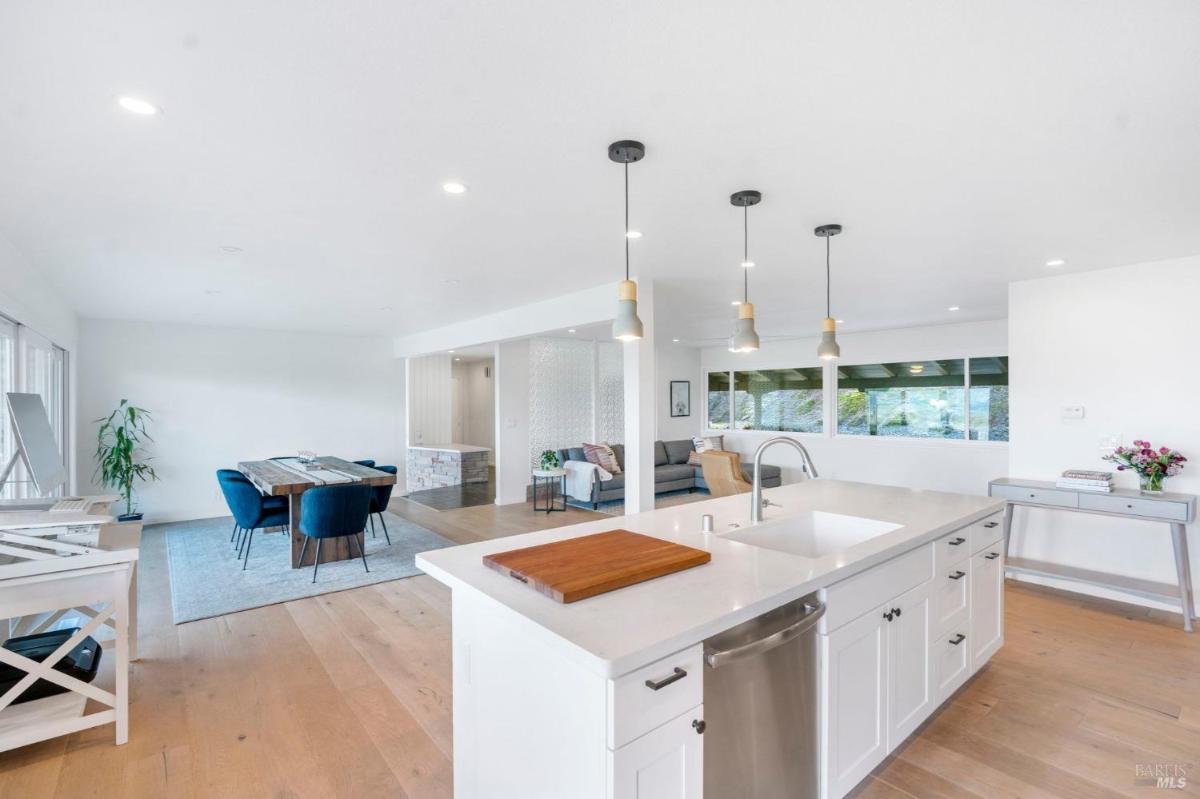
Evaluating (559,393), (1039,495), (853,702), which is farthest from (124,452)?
(1039,495)

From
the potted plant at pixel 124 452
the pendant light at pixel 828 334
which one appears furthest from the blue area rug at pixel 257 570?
the pendant light at pixel 828 334

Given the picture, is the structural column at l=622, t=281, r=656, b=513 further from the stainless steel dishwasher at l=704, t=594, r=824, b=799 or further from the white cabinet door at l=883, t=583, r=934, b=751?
the stainless steel dishwasher at l=704, t=594, r=824, b=799

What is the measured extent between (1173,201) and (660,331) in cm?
548

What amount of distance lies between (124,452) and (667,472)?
6564 mm

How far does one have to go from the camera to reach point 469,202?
2.62m

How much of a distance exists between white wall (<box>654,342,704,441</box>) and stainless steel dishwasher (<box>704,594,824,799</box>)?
763 cm

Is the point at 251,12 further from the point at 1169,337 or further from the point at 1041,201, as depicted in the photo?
the point at 1169,337

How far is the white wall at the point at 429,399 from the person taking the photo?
8.74 m

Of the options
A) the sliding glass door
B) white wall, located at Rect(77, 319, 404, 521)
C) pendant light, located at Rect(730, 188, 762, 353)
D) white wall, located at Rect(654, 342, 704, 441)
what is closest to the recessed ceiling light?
pendant light, located at Rect(730, 188, 762, 353)

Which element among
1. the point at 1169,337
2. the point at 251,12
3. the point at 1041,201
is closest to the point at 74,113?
the point at 251,12

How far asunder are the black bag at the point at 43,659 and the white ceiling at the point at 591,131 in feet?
6.59

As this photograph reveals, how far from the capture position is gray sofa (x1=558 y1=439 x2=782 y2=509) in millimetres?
7184

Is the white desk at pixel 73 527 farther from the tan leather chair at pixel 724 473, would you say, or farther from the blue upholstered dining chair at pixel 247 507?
the tan leather chair at pixel 724 473

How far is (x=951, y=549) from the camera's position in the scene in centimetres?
237
